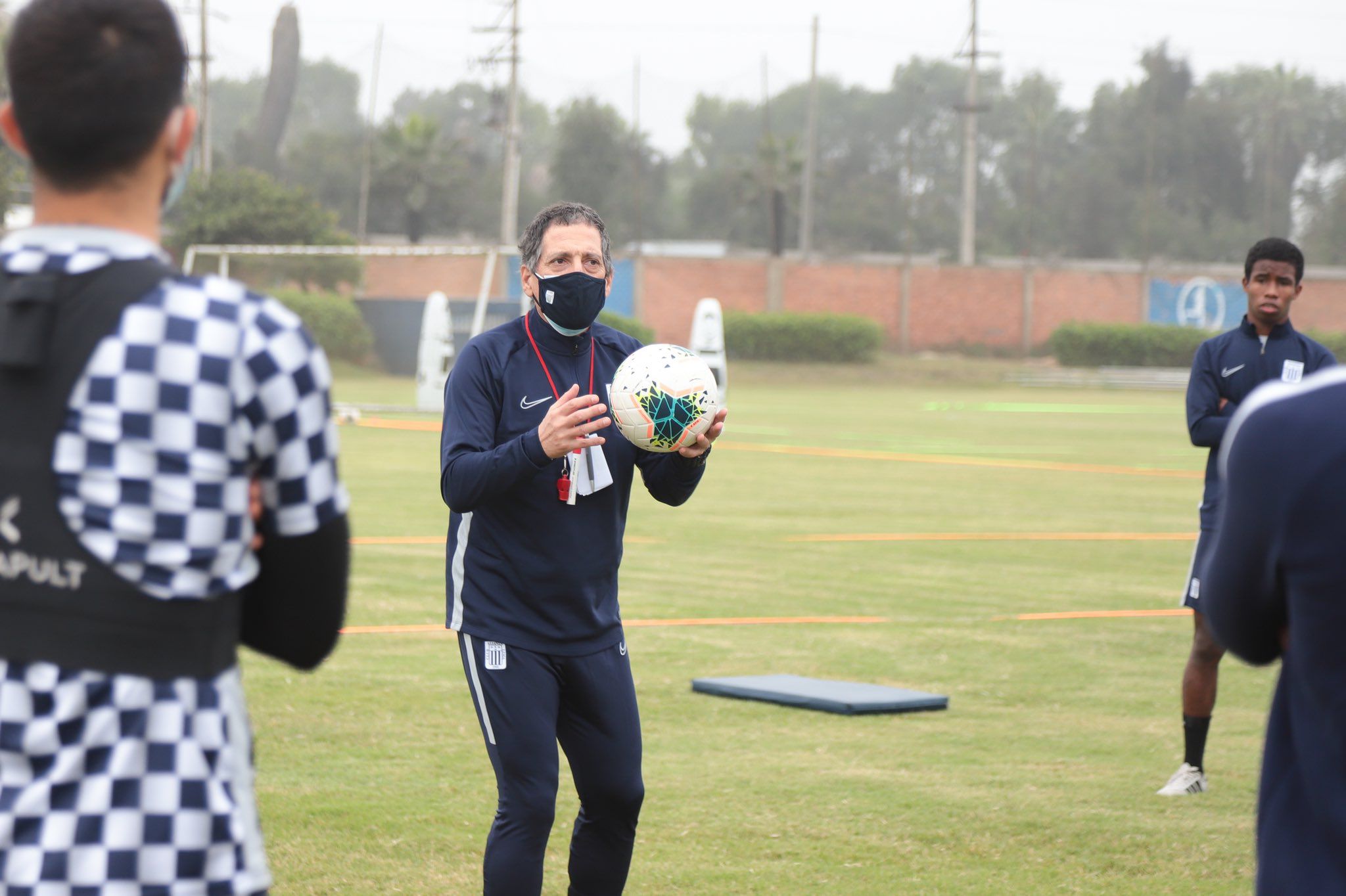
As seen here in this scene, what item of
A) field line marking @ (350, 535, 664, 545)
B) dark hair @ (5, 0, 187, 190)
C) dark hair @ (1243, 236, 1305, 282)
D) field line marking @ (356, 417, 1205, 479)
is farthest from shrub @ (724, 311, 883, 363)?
dark hair @ (5, 0, 187, 190)

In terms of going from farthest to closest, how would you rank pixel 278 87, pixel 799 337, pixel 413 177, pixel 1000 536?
pixel 413 177
pixel 278 87
pixel 799 337
pixel 1000 536

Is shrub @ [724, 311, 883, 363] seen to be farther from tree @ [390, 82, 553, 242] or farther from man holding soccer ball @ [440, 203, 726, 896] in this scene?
man holding soccer ball @ [440, 203, 726, 896]

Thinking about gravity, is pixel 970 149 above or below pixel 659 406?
above

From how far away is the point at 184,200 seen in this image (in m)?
57.6

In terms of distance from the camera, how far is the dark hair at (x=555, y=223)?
4984mm

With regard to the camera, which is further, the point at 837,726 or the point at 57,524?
the point at 837,726

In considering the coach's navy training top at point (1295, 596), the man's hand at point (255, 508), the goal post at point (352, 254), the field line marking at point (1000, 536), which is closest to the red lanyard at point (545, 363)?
the man's hand at point (255, 508)

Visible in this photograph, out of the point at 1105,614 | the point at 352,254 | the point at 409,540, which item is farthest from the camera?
the point at 352,254

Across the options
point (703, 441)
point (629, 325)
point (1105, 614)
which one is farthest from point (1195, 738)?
point (629, 325)

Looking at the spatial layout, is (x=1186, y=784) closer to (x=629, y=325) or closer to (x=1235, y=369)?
(x=1235, y=369)

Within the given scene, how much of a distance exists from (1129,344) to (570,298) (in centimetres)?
5966

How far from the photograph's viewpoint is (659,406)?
4.80 metres

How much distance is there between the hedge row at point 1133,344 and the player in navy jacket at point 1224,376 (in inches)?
2207

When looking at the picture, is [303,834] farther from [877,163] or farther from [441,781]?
[877,163]
